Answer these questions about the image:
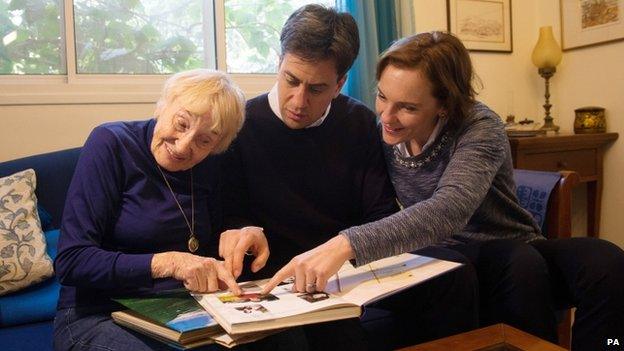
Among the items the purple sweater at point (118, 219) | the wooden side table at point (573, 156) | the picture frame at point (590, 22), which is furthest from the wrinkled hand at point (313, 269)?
the picture frame at point (590, 22)

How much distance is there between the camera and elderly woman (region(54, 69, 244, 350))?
1.02 m

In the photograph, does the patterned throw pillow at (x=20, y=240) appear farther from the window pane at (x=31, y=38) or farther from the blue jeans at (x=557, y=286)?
the blue jeans at (x=557, y=286)

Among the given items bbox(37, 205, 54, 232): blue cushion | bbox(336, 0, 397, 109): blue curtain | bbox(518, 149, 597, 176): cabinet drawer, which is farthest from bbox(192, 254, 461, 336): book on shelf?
bbox(518, 149, 597, 176): cabinet drawer

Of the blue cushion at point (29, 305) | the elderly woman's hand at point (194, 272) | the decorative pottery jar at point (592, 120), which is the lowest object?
the blue cushion at point (29, 305)

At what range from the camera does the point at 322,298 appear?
94 cm

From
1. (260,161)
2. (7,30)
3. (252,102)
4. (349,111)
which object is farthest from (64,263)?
(7,30)

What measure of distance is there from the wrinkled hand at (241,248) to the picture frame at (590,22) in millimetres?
2594

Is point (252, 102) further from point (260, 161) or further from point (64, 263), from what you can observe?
point (64, 263)

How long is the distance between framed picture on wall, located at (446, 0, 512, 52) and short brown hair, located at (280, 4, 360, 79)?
6.24ft

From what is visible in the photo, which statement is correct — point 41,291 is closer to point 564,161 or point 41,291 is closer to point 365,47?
point 365,47

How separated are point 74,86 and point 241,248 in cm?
143

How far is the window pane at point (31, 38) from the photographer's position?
2.15m

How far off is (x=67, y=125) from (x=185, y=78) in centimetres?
110

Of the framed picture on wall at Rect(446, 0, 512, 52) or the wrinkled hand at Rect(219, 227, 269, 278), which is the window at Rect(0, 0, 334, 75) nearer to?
the framed picture on wall at Rect(446, 0, 512, 52)
